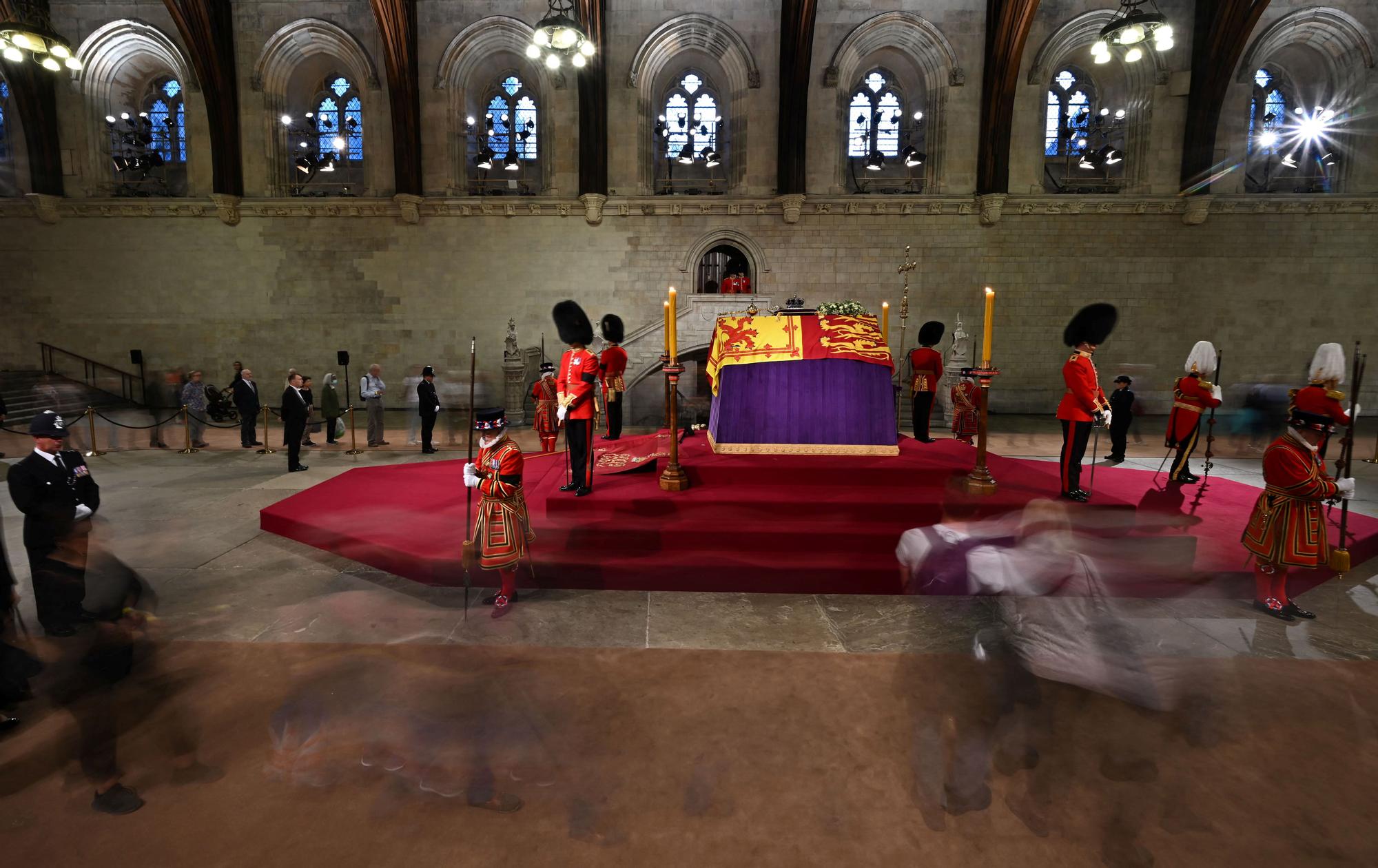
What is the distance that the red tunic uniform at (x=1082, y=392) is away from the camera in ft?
17.8

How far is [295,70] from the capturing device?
15422mm

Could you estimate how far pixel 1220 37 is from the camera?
1364 cm

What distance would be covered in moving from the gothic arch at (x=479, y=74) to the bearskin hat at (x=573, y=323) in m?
11.0

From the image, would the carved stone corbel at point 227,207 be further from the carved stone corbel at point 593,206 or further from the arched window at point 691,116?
the arched window at point 691,116

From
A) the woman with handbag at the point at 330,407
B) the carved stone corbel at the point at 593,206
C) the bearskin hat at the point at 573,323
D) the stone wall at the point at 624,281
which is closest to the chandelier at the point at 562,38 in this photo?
the carved stone corbel at the point at 593,206

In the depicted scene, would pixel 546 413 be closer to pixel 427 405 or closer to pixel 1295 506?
pixel 427 405

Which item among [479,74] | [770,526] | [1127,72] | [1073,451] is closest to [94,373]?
[479,74]

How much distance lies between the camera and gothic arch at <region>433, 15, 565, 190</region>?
1465 centimetres

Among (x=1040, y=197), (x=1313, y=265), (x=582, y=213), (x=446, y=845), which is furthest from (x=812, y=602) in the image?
(x=1313, y=265)

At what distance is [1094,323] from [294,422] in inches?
375

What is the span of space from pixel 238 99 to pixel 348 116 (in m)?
2.33

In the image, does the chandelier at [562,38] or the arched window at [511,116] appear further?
the arched window at [511,116]

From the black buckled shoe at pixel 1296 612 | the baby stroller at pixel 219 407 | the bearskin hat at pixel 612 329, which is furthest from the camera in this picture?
the baby stroller at pixel 219 407

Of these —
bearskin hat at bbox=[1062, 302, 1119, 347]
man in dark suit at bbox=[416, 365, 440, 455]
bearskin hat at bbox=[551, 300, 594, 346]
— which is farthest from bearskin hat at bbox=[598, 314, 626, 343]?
bearskin hat at bbox=[1062, 302, 1119, 347]
